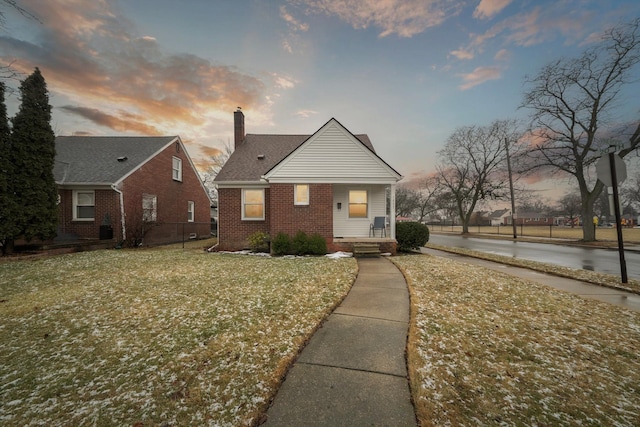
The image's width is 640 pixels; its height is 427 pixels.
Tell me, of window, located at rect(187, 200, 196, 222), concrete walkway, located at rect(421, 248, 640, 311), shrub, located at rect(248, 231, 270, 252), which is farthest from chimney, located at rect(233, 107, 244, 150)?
concrete walkway, located at rect(421, 248, 640, 311)

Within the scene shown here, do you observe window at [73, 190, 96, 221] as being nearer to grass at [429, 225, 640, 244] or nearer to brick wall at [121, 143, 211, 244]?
brick wall at [121, 143, 211, 244]

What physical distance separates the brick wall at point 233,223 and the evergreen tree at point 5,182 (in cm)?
712

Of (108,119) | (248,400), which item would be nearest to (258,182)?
(248,400)

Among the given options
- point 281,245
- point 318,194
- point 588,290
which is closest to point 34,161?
point 281,245

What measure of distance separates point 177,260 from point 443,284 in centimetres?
890

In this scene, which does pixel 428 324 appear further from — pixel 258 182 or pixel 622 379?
pixel 258 182

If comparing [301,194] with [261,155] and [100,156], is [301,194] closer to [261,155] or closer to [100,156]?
[261,155]

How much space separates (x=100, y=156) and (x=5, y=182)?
283 inches

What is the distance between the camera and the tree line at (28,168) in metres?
8.67

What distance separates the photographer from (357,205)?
1209 cm

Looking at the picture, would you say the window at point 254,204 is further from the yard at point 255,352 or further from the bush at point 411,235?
the bush at point 411,235

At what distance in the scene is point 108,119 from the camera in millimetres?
17438

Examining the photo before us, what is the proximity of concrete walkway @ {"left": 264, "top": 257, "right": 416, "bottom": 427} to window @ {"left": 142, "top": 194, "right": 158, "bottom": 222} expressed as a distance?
571 inches

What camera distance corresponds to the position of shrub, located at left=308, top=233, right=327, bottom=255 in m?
10.1
